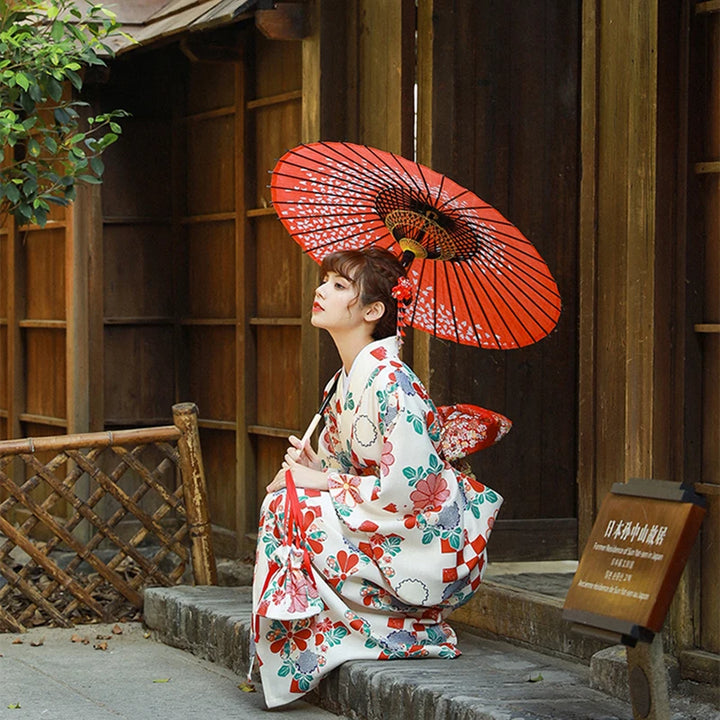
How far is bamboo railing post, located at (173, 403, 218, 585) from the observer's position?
22.0 ft

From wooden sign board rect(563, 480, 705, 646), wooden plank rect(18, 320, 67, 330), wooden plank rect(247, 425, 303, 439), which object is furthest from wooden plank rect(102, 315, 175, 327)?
wooden sign board rect(563, 480, 705, 646)

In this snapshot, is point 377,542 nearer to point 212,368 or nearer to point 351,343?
point 351,343

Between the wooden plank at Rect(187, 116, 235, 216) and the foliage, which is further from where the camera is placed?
the wooden plank at Rect(187, 116, 235, 216)

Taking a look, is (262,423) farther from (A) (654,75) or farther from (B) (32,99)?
(A) (654,75)

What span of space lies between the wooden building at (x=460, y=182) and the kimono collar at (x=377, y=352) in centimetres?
70

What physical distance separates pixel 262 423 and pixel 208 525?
1123 millimetres

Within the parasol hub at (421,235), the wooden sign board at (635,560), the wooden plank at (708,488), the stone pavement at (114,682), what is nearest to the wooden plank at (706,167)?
the parasol hub at (421,235)

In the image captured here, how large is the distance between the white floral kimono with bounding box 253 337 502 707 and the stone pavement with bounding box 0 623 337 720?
0.83ft

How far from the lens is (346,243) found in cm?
539

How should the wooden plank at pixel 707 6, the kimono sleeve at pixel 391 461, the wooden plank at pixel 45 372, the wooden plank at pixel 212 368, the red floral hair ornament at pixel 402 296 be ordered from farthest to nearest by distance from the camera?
the wooden plank at pixel 45 372 → the wooden plank at pixel 212 368 → the red floral hair ornament at pixel 402 296 → the kimono sleeve at pixel 391 461 → the wooden plank at pixel 707 6

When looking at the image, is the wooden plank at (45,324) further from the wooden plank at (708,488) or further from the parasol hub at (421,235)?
the wooden plank at (708,488)

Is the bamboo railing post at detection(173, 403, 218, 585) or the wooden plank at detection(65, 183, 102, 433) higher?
the wooden plank at detection(65, 183, 102, 433)

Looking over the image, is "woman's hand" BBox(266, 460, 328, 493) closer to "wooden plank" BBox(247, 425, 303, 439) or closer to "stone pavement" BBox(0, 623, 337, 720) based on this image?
"stone pavement" BBox(0, 623, 337, 720)

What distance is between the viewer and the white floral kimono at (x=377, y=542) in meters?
4.91
